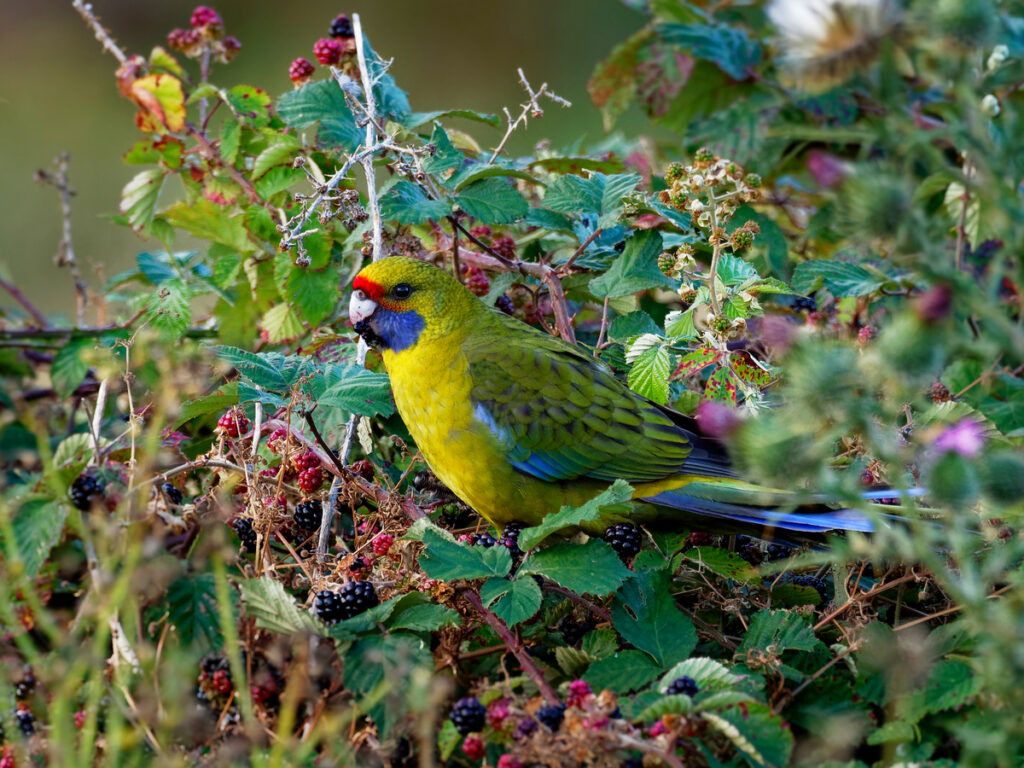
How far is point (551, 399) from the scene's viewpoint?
2.33m

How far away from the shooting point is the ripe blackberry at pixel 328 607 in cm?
169

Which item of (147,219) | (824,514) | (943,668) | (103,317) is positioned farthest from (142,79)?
(943,668)

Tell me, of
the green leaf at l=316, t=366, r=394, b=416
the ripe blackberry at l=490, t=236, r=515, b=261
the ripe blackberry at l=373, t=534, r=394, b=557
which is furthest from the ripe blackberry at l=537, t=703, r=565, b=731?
the ripe blackberry at l=490, t=236, r=515, b=261

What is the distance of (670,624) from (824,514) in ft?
1.49

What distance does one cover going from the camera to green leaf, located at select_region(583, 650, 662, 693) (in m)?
1.67

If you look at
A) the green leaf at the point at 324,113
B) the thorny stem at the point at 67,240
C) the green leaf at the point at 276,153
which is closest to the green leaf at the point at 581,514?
the green leaf at the point at 324,113

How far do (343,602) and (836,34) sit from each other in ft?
3.78

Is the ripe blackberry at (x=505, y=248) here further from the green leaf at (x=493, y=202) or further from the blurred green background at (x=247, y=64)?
the blurred green background at (x=247, y=64)

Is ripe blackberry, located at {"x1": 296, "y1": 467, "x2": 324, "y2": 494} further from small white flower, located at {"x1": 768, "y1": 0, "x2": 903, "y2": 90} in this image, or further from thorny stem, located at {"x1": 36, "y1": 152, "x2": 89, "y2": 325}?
thorny stem, located at {"x1": 36, "y1": 152, "x2": 89, "y2": 325}

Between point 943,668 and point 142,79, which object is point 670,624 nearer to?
point 943,668

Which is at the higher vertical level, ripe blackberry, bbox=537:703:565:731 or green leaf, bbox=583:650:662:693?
ripe blackberry, bbox=537:703:565:731

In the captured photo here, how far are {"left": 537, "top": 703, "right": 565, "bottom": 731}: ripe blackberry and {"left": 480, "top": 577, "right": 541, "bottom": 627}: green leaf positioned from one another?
0.19m

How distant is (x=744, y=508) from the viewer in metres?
2.15

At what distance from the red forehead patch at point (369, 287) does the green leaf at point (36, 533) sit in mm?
933
